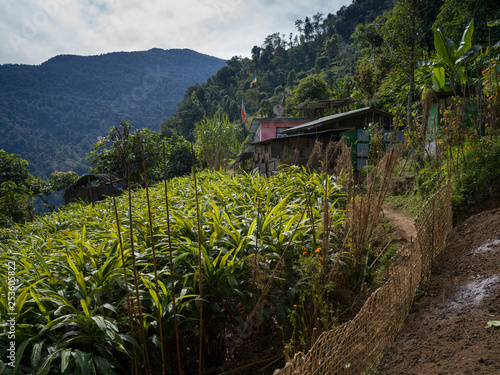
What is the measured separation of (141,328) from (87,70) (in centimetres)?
15993

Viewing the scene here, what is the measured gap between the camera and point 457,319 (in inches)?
82.6

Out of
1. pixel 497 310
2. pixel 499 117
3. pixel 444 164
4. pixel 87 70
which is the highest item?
pixel 87 70

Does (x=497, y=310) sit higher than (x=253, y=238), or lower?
lower

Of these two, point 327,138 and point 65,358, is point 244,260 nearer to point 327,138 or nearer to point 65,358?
point 65,358

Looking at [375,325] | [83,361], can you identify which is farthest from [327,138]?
[83,361]

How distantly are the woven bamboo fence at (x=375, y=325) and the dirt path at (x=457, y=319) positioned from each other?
0.32ft

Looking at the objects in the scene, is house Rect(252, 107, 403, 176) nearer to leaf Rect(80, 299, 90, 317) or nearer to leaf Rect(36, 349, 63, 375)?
leaf Rect(80, 299, 90, 317)

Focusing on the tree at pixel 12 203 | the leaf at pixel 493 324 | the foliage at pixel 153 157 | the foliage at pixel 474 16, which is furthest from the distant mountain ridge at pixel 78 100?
the leaf at pixel 493 324

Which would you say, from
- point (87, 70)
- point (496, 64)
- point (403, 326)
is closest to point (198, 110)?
point (496, 64)

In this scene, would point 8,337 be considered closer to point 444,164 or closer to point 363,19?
point 444,164

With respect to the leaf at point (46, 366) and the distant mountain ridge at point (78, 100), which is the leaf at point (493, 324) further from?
the distant mountain ridge at point (78, 100)

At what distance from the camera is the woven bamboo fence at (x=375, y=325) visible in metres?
1.42

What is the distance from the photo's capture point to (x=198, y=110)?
47188 millimetres

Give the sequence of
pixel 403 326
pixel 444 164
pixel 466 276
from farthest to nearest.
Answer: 1. pixel 444 164
2. pixel 466 276
3. pixel 403 326
